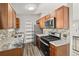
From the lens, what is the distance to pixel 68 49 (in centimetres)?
143

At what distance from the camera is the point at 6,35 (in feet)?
4.61

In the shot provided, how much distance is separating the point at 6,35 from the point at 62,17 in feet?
2.59

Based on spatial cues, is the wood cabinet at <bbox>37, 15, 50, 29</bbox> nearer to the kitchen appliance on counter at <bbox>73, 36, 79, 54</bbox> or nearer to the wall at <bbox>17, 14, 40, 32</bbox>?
the wall at <bbox>17, 14, 40, 32</bbox>

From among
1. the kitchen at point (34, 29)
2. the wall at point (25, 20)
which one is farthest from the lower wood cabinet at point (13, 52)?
the wall at point (25, 20)

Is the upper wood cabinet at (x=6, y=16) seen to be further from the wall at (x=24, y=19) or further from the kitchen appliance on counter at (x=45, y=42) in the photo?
the kitchen appliance on counter at (x=45, y=42)

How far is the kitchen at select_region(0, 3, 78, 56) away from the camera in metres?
1.40

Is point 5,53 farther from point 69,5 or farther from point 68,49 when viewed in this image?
point 69,5

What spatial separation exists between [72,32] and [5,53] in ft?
3.04

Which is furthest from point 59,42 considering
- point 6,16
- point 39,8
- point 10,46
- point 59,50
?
point 6,16

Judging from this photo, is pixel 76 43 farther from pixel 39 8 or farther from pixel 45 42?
pixel 39 8

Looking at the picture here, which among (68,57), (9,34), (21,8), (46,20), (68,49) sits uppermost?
(21,8)

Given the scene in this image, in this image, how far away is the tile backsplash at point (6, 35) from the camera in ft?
4.55

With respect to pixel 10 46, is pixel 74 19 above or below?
above

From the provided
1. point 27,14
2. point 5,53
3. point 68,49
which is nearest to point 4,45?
point 5,53
